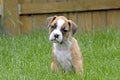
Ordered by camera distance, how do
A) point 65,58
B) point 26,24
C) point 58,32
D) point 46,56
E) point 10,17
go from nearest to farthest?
point 58,32
point 65,58
point 46,56
point 10,17
point 26,24

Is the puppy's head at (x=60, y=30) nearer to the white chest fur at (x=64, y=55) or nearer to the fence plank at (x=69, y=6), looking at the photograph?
the white chest fur at (x=64, y=55)

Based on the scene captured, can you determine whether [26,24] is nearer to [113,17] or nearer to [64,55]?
[113,17]

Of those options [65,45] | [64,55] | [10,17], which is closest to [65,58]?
[64,55]

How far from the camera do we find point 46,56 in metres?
7.47

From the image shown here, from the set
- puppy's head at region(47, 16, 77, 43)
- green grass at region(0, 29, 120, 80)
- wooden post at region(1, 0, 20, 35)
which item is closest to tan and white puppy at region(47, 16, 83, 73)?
puppy's head at region(47, 16, 77, 43)

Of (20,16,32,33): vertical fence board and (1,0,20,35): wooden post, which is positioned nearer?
(1,0,20,35): wooden post

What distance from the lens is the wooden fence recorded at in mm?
9297

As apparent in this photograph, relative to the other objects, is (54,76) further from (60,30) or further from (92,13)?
(92,13)

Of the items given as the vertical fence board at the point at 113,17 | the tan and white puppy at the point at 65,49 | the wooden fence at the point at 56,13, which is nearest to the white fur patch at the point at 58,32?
the tan and white puppy at the point at 65,49

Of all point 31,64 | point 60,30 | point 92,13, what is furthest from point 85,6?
point 60,30

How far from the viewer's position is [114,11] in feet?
31.8

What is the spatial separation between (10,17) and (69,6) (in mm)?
1135

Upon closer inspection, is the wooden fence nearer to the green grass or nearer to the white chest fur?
the green grass

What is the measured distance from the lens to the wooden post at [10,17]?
364 inches
